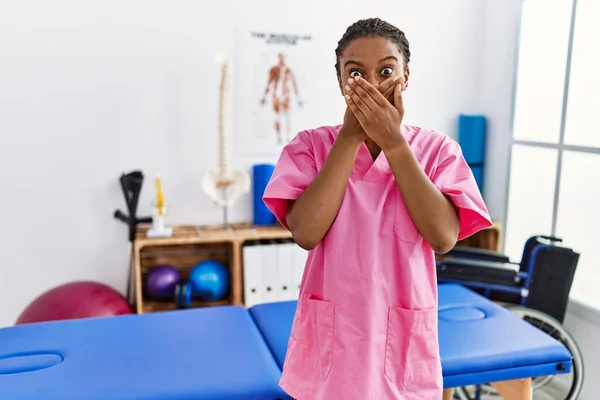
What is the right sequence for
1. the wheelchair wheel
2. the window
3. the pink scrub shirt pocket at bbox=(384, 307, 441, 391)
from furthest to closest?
the window < the wheelchair wheel < the pink scrub shirt pocket at bbox=(384, 307, 441, 391)

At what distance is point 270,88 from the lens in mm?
3152

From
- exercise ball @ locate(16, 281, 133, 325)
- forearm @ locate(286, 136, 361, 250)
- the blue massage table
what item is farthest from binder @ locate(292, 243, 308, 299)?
forearm @ locate(286, 136, 361, 250)

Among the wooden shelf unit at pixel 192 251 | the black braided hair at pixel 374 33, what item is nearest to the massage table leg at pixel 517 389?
the black braided hair at pixel 374 33

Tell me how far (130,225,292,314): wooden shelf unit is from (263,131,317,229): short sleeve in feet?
5.92

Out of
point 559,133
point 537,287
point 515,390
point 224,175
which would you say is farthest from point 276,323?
point 559,133

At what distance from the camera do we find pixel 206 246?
315 cm

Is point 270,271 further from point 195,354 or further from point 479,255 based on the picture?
point 195,354

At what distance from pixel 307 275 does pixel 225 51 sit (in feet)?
7.41

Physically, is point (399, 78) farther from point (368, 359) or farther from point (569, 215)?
point (569, 215)

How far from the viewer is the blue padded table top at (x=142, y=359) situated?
1369mm

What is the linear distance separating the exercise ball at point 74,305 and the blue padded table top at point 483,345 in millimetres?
876

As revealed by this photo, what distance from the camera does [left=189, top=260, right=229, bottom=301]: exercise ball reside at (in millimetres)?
2785

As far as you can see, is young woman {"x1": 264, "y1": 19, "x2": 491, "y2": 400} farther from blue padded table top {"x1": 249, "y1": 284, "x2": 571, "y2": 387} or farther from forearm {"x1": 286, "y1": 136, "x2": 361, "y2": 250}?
blue padded table top {"x1": 249, "y1": 284, "x2": 571, "y2": 387}

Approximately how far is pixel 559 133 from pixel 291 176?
221cm
